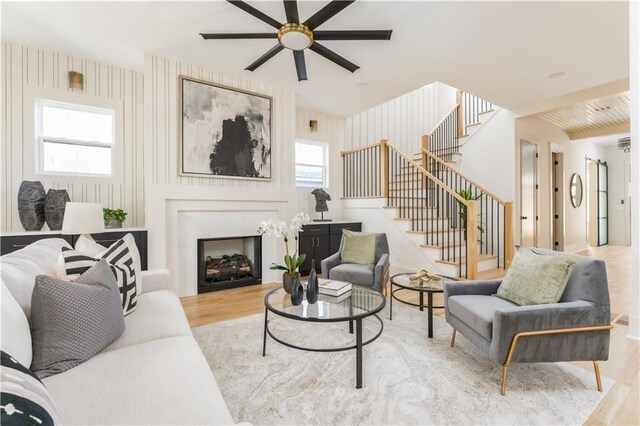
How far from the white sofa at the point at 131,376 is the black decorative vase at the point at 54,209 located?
193cm

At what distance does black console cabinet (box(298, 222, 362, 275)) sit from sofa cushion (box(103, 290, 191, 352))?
2.71 meters

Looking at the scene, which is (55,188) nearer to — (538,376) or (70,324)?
(70,324)

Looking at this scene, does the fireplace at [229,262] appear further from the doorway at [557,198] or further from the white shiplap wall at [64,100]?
the doorway at [557,198]

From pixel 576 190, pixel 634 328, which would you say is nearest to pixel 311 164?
pixel 634 328

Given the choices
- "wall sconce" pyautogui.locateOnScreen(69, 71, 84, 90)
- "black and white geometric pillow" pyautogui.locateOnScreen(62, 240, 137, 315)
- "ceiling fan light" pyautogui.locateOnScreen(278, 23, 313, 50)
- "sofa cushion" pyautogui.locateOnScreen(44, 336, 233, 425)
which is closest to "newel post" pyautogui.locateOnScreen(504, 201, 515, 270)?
"ceiling fan light" pyautogui.locateOnScreen(278, 23, 313, 50)

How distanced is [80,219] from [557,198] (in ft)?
27.4

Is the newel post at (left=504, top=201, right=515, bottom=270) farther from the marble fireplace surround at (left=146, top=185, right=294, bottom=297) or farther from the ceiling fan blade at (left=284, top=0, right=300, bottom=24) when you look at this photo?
the ceiling fan blade at (left=284, top=0, right=300, bottom=24)

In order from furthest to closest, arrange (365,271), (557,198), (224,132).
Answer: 1. (557,198)
2. (224,132)
3. (365,271)

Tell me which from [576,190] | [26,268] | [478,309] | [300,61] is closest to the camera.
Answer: [26,268]

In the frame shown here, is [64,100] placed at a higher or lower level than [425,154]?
higher

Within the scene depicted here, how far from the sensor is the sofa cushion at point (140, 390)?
969 mm

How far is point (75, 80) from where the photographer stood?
354cm

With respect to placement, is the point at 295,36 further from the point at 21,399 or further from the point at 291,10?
the point at 21,399

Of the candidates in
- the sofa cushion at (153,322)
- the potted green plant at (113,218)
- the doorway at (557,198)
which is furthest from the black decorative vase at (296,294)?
the doorway at (557,198)
